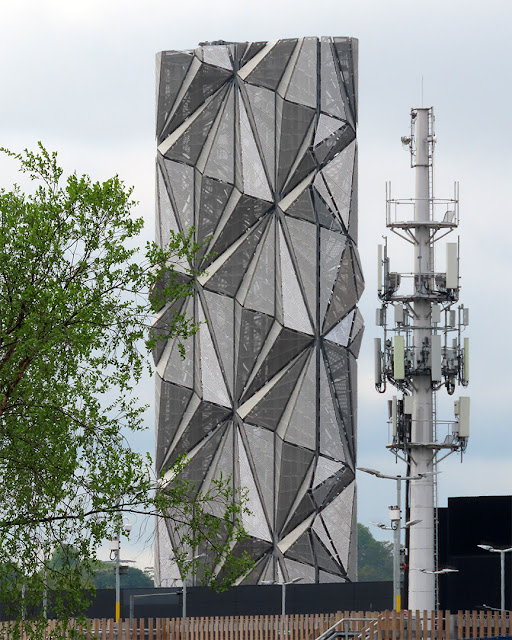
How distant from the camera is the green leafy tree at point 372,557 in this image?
14250 centimetres

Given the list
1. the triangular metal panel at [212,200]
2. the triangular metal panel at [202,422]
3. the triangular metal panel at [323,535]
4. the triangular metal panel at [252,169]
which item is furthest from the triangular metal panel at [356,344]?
the triangular metal panel at [212,200]

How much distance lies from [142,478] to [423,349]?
928 inches

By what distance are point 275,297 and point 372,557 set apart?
98.6 meters

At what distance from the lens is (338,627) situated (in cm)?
2991

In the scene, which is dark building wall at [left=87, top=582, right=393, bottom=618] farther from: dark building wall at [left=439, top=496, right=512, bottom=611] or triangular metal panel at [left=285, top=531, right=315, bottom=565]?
dark building wall at [left=439, top=496, right=512, bottom=611]

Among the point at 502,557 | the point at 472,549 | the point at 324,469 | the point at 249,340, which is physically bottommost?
the point at 502,557

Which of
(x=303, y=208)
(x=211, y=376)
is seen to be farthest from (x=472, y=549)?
(x=303, y=208)

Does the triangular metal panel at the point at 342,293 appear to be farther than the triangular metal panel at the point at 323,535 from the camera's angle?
Yes

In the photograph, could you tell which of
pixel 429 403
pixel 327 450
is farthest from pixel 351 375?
pixel 429 403

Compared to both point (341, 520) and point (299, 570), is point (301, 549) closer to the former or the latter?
point (299, 570)

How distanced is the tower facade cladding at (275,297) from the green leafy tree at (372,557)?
92651 mm

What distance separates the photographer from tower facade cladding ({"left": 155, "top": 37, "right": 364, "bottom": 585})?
50.8 metres

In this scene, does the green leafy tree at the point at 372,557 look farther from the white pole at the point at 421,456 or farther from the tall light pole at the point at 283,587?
the white pole at the point at 421,456

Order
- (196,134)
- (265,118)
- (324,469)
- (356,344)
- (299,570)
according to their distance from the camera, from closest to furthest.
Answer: (299,570)
(324,469)
(265,118)
(196,134)
(356,344)
